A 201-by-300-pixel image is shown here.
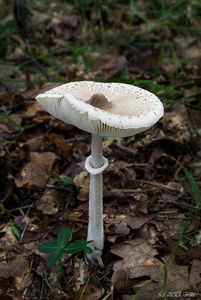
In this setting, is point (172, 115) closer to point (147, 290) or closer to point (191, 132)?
point (191, 132)

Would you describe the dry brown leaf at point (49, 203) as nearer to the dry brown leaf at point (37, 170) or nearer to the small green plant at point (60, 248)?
the dry brown leaf at point (37, 170)

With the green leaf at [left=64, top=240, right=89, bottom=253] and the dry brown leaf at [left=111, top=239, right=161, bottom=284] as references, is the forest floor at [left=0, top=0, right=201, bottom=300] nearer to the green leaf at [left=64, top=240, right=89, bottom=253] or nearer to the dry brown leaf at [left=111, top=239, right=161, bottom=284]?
the dry brown leaf at [left=111, top=239, right=161, bottom=284]

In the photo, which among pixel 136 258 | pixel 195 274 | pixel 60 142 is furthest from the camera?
pixel 60 142

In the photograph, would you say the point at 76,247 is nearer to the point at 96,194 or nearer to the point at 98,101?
the point at 96,194

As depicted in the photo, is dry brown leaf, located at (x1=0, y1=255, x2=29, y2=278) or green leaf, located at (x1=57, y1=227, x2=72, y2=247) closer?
green leaf, located at (x1=57, y1=227, x2=72, y2=247)

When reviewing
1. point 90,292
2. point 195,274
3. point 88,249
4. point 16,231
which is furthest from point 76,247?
point 195,274

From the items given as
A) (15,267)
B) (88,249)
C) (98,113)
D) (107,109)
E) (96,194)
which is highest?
(98,113)

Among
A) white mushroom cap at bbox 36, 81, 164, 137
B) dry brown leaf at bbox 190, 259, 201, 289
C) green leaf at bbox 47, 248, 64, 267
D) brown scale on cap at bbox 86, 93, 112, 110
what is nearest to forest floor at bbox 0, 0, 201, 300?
dry brown leaf at bbox 190, 259, 201, 289

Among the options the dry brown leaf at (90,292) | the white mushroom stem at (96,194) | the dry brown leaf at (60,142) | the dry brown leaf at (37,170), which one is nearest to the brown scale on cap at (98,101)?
the white mushroom stem at (96,194)
